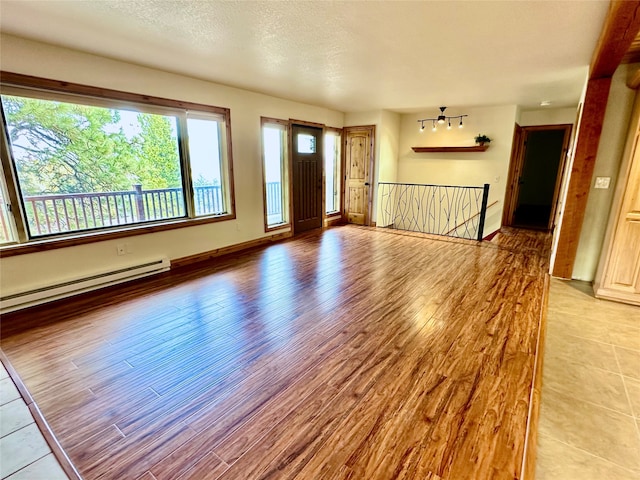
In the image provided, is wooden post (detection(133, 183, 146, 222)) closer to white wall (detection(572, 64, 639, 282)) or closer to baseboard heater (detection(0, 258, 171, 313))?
baseboard heater (detection(0, 258, 171, 313))

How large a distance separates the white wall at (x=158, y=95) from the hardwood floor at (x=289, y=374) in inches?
15.3

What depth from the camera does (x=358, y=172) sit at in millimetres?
7094

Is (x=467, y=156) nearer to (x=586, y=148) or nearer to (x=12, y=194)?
(x=586, y=148)

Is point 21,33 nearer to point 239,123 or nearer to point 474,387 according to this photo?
point 239,123

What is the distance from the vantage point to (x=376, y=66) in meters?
3.53

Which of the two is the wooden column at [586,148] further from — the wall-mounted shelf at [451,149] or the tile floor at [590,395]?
the wall-mounted shelf at [451,149]

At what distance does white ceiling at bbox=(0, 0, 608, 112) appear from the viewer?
2213 mm

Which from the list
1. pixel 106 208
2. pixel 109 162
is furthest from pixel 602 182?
pixel 106 208

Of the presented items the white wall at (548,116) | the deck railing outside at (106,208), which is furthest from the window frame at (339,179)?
the white wall at (548,116)

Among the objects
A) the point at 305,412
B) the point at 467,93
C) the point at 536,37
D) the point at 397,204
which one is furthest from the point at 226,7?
the point at 397,204

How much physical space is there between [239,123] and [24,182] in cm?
271

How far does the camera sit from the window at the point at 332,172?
702 cm

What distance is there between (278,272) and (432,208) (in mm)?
4884

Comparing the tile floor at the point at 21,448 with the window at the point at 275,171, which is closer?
the tile floor at the point at 21,448
